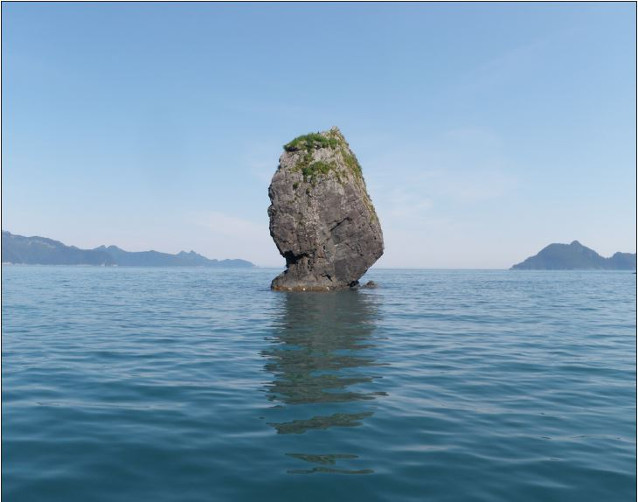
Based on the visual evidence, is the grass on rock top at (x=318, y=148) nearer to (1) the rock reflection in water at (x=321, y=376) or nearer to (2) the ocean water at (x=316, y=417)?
(1) the rock reflection in water at (x=321, y=376)

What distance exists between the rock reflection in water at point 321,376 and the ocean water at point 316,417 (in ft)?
0.20

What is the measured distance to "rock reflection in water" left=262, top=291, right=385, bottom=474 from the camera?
27.0 feet

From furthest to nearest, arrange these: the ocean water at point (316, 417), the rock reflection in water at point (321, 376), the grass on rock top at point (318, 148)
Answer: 1. the grass on rock top at point (318, 148)
2. the rock reflection in water at point (321, 376)
3. the ocean water at point (316, 417)

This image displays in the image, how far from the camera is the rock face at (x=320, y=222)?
47438 millimetres

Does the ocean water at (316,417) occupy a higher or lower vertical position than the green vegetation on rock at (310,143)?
lower

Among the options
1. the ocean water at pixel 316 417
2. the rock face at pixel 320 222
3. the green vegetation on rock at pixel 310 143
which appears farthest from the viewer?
the green vegetation on rock at pixel 310 143

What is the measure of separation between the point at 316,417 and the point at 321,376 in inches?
123

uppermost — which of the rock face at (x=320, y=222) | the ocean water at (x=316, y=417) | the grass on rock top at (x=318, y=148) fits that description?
the grass on rock top at (x=318, y=148)

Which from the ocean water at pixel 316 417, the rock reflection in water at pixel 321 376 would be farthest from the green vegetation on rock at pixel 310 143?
the ocean water at pixel 316 417

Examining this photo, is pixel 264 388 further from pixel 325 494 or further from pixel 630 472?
pixel 630 472

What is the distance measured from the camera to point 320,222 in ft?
155

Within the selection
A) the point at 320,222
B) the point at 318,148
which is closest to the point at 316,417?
the point at 320,222

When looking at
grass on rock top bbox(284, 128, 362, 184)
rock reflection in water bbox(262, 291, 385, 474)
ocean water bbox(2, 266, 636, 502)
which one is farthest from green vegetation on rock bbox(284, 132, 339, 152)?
ocean water bbox(2, 266, 636, 502)

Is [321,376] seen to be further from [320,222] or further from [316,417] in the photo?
[320,222]
